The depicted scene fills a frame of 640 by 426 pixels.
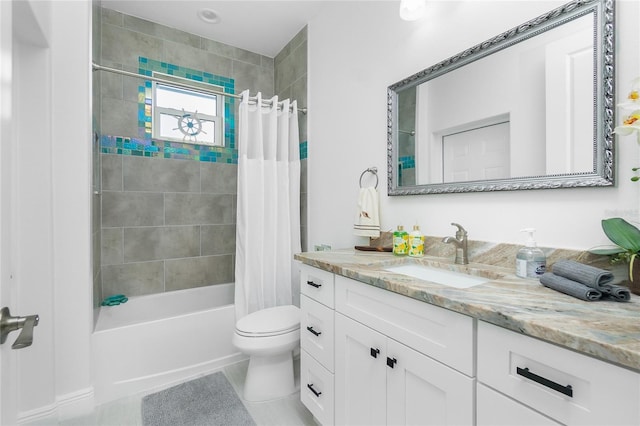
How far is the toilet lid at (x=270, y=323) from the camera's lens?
1719 millimetres

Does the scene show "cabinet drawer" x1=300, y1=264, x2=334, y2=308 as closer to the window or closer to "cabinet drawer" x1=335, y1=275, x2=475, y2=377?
"cabinet drawer" x1=335, y1=275, x2=475, y2=377

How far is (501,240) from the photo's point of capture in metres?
1.25

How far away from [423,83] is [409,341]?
4.15 ft

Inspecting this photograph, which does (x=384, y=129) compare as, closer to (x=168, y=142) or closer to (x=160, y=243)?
(x=168, y=142)

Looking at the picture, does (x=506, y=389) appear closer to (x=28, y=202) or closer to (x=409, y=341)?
(x=409, y=341)

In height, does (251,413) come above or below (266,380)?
below

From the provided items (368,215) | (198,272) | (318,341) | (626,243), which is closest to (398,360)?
(318,341)

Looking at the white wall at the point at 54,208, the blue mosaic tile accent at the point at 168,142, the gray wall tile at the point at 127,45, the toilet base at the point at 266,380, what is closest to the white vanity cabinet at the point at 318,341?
the toilet base at the point at 266,380

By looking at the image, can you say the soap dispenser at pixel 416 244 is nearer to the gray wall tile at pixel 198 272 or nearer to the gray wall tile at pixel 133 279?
the gray wall tile at pixel 198 272

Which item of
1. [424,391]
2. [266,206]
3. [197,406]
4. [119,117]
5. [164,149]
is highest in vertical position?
[119,117]

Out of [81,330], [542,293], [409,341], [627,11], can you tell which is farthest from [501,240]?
[81,330]

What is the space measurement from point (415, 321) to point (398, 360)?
0.55 ft

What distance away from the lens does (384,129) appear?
1.79 meters

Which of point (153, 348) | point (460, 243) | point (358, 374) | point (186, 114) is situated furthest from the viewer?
point (186, 114)
